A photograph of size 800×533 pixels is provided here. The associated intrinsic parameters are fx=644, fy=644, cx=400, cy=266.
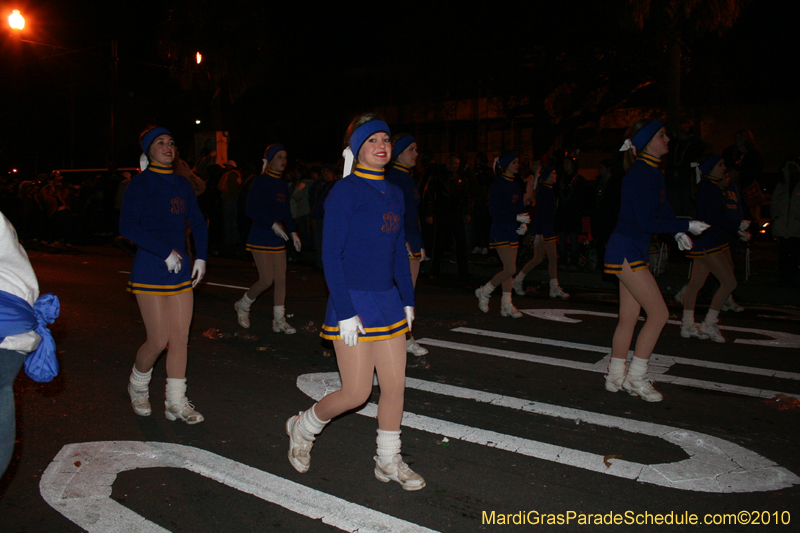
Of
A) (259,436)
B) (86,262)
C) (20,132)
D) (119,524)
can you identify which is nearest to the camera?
(119,524)

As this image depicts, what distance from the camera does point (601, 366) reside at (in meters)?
6.34

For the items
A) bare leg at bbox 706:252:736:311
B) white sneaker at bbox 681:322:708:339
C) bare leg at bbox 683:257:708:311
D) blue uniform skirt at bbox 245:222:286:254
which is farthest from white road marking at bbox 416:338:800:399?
blue uniform skirt at bbox 245:222:286:254

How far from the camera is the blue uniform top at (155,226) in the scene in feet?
15.0

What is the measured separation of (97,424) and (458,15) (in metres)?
22.2

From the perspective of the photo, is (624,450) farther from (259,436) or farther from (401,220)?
(259,436)

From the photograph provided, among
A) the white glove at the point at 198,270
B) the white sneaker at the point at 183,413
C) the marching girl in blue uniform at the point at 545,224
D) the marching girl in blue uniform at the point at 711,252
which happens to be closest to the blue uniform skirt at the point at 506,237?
the marching girl in blue uniform at the point at 545,224

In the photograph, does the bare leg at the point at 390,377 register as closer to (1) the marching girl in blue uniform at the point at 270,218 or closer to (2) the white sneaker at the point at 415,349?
(2) the white sneaker at the point at 415,349

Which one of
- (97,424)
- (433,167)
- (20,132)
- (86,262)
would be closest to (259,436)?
(97,424)

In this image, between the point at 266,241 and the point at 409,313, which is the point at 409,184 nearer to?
the point at 266,241

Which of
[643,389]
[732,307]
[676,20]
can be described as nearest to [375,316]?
[643,389]

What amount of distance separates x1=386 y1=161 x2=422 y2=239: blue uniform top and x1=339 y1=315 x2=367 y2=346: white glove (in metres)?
3.48

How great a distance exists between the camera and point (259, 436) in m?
4.59

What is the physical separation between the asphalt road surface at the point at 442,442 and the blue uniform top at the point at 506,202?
1656 mm

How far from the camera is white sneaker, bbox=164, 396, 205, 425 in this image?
4.79 metres
